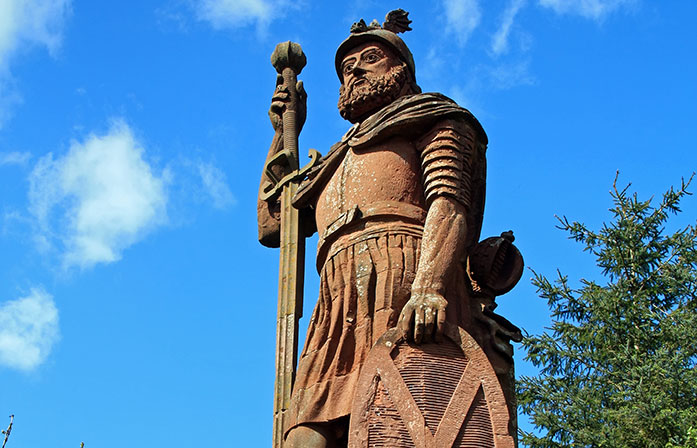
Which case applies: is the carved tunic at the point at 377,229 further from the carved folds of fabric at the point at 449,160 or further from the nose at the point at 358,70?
the nose at the point at 358,70

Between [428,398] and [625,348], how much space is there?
10.9 metres

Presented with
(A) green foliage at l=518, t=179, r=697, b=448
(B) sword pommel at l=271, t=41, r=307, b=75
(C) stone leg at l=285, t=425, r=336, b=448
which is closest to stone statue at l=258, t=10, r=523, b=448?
(C) stone leg at l=285, t=425, r=336, b=448

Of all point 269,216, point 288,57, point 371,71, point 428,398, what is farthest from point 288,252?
point 428,398

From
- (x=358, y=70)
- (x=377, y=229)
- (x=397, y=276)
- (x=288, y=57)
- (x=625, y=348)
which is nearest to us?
(x=397, y=276)

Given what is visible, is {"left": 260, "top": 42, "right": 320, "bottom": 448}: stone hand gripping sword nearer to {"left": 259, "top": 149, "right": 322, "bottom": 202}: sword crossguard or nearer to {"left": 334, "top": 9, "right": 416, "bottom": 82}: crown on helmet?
{"left": 259, "top": 149, "right": 322, "bottom": 202}: sword crossguard

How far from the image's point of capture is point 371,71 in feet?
27.1

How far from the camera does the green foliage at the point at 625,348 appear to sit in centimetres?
1557

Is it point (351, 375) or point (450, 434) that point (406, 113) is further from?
point (450, 434)

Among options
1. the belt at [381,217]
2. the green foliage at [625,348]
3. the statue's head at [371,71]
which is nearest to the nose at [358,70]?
the statue's head at [371,71]

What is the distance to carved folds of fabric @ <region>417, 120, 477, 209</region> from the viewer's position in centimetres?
740

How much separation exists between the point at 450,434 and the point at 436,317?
757 mm

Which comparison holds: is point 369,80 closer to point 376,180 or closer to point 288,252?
point 376,180

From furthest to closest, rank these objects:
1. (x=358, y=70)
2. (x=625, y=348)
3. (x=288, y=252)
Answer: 1. (x=625, y=348)
2. (x=288, y=252)
3. (x=358, y=70)

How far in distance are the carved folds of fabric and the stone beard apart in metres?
0.61
